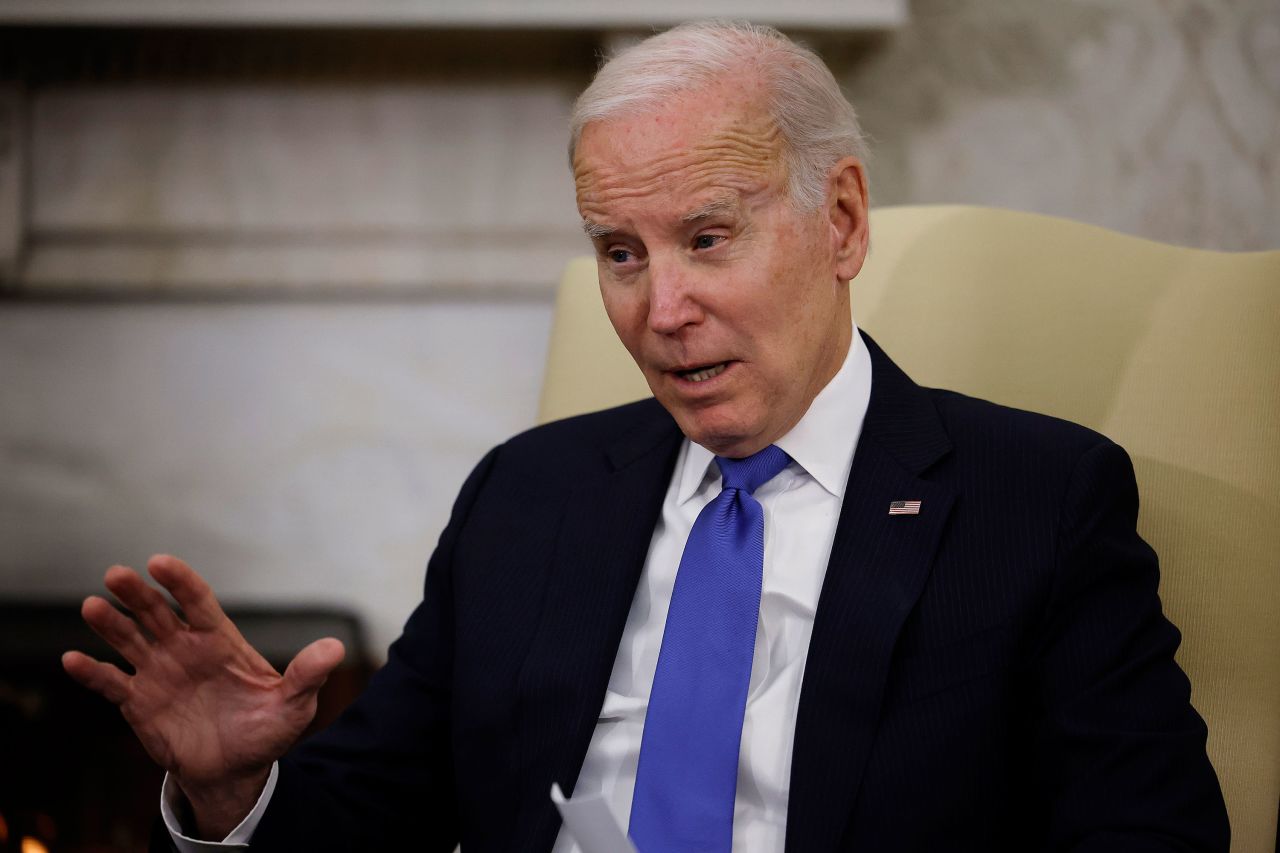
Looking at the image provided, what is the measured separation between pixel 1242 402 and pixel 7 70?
6.71ft

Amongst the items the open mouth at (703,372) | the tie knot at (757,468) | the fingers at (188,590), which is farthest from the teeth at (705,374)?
the fingers at (188,590)

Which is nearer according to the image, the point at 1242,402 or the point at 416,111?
the point at 1242,402

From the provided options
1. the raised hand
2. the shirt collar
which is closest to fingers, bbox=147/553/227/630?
the raised hand

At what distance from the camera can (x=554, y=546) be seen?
1.28 meters

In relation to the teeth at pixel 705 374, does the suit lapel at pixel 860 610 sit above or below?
below

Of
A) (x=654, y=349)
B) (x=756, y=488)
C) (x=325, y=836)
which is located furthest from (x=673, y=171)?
(x=325, y=836)

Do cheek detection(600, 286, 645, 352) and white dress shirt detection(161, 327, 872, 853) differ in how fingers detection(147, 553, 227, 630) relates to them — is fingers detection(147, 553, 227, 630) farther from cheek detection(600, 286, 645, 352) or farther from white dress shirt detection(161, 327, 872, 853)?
cheek detection(600, 286, 645, 352)

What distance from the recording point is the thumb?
3.39 ft

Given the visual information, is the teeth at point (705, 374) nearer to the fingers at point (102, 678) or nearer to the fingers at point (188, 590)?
the fingers at point (188, 590)

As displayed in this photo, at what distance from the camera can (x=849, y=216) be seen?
121 centimetres

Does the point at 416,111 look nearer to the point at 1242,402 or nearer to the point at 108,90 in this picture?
the point at 108,90

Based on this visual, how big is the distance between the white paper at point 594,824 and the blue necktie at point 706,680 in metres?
0.15

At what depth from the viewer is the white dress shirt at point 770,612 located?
3.56 feet

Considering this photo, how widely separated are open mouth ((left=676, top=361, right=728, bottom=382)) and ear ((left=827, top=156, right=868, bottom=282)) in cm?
17
